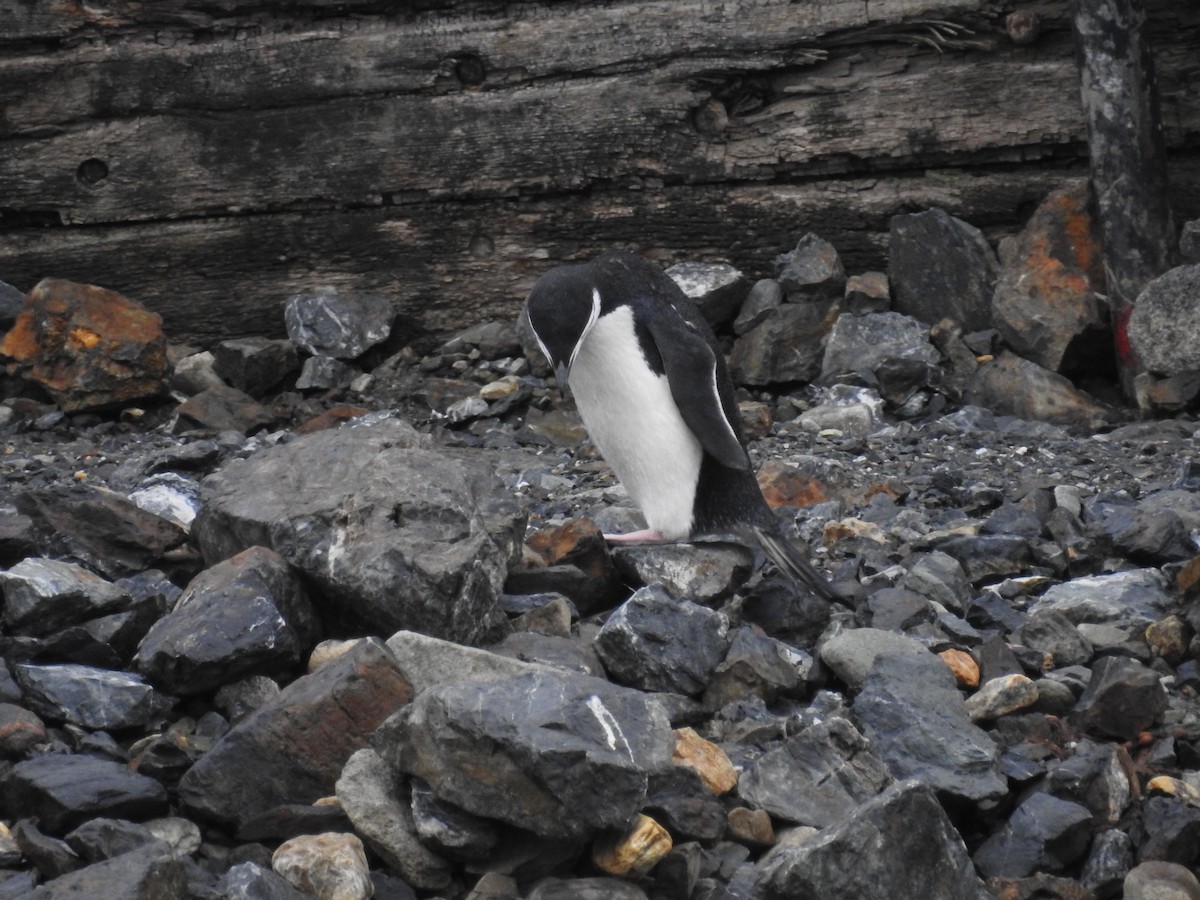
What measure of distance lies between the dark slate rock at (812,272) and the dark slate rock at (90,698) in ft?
11.3

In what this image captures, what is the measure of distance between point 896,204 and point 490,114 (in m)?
1.57

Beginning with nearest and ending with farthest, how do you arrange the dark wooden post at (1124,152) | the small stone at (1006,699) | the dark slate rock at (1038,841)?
the dark slate rock at (1038,841)
the small stone at (1006,699)
the dark wooden post at (1124,152)

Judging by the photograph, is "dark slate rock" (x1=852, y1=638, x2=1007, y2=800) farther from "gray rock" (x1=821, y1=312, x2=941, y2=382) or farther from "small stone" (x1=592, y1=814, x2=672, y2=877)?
"gray rock" (x1=821, y1=312, x2=941, y2=382)

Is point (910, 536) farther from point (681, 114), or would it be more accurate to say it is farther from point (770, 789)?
point (681, 114)

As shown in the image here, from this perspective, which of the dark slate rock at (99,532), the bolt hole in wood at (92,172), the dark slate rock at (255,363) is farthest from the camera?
the bolt hole in wood at (92,172)

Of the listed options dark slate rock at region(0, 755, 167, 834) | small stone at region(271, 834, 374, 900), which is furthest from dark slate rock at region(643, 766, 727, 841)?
dark slate rock at region(0, 755, 167, 834)

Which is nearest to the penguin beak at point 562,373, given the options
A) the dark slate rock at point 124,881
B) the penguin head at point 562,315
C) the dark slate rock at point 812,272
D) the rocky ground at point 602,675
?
the penguin head at point 562,315

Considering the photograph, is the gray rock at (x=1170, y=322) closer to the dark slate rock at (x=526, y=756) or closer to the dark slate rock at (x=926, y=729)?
the dark slate rock at (x=926, y=729)

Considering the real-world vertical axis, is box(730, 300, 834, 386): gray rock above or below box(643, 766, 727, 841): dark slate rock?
below

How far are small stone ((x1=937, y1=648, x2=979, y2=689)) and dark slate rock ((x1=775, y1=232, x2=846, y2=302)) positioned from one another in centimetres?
271

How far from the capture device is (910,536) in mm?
3992

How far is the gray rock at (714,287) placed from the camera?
18.7ft

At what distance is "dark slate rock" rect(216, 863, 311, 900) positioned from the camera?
85.6 inches

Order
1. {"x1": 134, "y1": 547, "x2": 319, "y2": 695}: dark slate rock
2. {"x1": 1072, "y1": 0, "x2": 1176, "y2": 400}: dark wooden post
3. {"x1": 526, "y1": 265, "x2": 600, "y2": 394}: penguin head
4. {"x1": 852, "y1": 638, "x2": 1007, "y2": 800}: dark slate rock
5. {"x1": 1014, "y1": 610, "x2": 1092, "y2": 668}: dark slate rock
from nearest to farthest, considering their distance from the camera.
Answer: {"x1": 852, "y1": 638, "x2": 1007, "y2": 800}: dark slate rock → {"x1": 134, "y1": 547, "x2": 319, "y2": 695}: dark slate rock → {"x1": 1014, "y1": 610, "x2": 1092, "y2": 668}: dark slate rock → {"x1": 526, "y1": 265, "x2": 600, "y2": 394}: penguin head → {"x1": 1072, "y1": 0, "x2": 1176, "y2": 400}: dark wooden post
